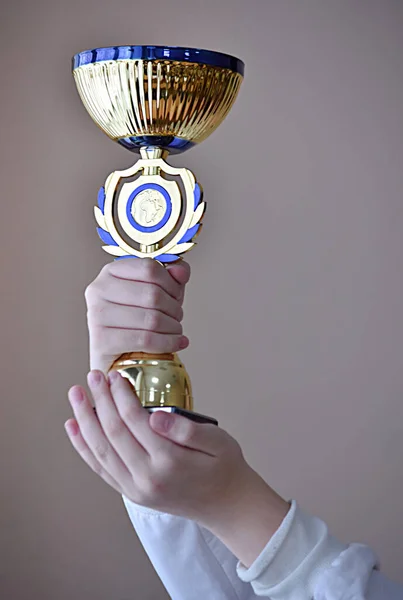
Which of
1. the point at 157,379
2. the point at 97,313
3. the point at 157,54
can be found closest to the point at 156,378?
the point at 157,379

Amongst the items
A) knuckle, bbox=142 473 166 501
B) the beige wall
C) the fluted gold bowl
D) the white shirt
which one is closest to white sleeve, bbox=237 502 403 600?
the white shirt

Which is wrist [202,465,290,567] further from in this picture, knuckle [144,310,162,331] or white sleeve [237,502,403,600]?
knuckle [144,310,162,331]

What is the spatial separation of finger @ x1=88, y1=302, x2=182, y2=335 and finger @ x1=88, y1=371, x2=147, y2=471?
159 millimetres

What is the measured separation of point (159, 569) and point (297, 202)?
1033mm

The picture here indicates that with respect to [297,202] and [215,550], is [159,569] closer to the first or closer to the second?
[215,550]

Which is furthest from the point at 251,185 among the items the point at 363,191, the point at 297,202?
the point at 363,191

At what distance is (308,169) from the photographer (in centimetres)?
184

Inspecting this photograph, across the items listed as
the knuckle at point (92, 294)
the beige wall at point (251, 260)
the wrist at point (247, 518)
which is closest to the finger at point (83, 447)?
Answer: the wrist at point (247, 518)

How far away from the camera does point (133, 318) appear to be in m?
0.92

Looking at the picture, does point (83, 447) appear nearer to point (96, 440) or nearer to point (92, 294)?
point (96, 440)

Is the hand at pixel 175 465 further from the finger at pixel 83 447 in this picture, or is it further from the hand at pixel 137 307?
the hand at pixel 137 307

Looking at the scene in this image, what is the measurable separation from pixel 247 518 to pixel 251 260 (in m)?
1.14

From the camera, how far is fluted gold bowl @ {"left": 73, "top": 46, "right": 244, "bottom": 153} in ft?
3.02

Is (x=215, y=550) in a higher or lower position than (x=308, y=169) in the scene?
lower
